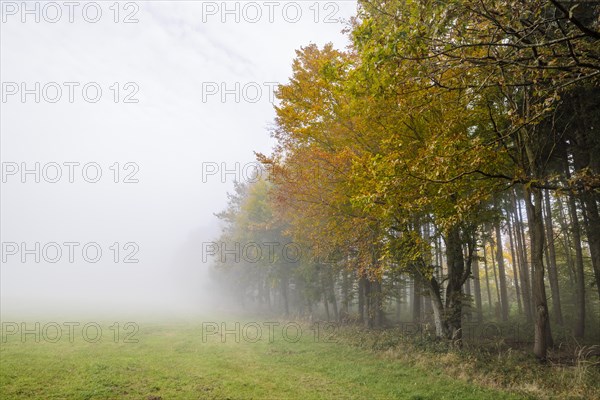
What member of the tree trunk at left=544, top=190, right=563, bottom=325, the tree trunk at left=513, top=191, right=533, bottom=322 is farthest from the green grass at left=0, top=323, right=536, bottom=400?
the tree trunk at left=513, top=191, right=533, bottom=322

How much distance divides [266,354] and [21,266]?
549 ft

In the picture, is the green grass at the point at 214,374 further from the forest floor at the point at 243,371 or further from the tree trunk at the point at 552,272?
the tree trunk at the point at 552,272

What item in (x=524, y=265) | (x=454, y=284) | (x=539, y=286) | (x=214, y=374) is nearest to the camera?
(x=214, y=374)

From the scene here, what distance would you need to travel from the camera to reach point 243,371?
10984 millimetres

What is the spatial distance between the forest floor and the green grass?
0.03 m

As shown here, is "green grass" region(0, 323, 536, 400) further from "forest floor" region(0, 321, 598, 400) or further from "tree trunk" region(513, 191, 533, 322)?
"tree trunk" region(513, 191, 533, 322)

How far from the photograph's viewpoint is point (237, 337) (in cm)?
1920

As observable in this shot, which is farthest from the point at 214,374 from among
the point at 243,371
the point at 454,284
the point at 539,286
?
the point at 539,286

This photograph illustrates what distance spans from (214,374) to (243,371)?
3.37ft

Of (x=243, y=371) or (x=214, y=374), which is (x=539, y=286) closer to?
(x=243, y=371)

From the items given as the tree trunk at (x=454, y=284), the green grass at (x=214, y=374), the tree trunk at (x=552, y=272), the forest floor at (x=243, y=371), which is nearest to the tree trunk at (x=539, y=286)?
the forest floor at (x=243, y=371)

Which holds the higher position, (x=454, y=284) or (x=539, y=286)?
(x=539, y=286)

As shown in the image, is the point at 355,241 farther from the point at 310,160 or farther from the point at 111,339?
the point at 111,339

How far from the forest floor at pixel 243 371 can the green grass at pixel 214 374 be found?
0.09ft
